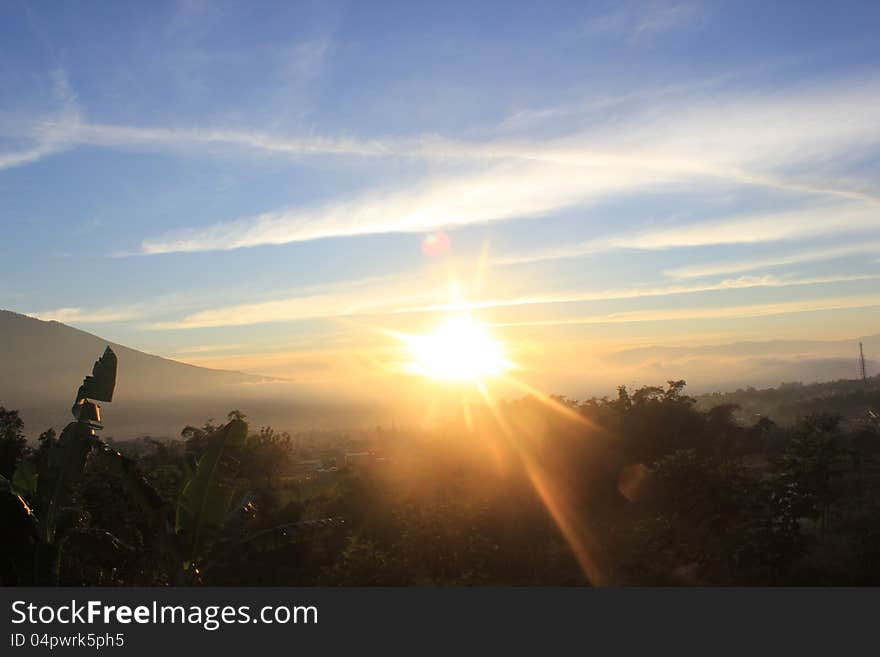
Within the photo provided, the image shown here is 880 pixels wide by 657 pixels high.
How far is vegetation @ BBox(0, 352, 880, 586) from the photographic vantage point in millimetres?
10242

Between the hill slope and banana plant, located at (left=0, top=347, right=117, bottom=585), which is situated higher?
the hill slope

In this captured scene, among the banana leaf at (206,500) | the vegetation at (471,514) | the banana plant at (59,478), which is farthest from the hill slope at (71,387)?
the banana leaf at (206,500)

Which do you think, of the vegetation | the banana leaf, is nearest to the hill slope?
the vegetation

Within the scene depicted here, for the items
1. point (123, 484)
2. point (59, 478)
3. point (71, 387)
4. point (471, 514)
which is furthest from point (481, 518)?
point (71, 387)

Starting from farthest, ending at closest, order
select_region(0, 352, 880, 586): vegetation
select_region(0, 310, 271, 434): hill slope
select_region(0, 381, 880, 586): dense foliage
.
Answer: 1. select_region(0, 310, 271, 434): hill slope
2. select_region(0, 381, 880, 586): dense foliage
3. select_region(0, 352, 880, 586): vegetation

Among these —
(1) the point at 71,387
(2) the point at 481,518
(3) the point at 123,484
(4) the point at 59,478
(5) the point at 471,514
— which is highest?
(1) the point at 71,387

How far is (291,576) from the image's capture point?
14.8m

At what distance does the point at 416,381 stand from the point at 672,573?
16261 cm

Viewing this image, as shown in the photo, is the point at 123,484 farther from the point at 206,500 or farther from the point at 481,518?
the point at 481,518

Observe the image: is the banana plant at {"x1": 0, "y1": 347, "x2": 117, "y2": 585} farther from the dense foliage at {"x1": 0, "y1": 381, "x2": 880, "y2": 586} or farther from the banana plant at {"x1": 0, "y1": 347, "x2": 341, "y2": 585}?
the dense foliage at {"x1": 0, "y1": 381, "x2": 880, "y2": 586}

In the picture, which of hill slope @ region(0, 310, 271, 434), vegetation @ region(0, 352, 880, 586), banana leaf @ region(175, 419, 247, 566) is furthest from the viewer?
hill slope @ region(0, 310, 271, 434)

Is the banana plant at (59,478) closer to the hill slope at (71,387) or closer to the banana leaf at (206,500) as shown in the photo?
the banana leaf at (206,500)

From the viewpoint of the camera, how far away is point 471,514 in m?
14.9

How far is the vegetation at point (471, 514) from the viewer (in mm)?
10242
